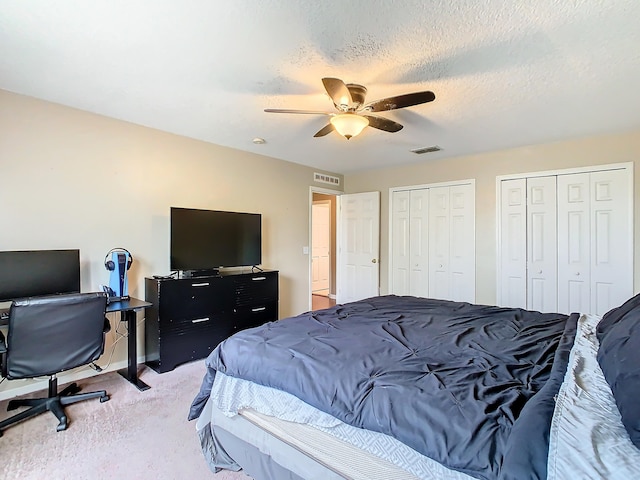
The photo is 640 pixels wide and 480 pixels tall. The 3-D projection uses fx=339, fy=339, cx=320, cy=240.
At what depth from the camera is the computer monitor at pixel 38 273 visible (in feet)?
8.45

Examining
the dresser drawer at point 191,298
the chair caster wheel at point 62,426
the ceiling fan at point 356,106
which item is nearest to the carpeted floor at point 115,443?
the chair caster wheel at point 62,426

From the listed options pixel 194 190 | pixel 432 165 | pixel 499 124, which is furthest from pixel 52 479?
pixel 432 165

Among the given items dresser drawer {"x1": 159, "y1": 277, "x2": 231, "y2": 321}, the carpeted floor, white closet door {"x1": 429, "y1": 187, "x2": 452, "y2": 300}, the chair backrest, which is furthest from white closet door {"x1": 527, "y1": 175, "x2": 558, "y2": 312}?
the chair backrest

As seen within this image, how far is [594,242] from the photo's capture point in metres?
3.83

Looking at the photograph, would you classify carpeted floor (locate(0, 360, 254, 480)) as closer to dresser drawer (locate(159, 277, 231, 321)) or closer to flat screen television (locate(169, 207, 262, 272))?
dresser drawer (locate(159, 277, 231, 321))

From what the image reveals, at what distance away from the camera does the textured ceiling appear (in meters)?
1.75

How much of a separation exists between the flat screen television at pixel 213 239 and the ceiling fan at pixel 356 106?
1.76 metres

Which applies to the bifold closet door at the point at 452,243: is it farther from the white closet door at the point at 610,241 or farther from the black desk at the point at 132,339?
the black desk at the point at 132,339

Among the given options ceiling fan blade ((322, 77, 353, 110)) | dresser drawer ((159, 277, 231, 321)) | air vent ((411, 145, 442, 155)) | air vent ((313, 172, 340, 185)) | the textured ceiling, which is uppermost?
air vent ((411, 145, 442, 155))

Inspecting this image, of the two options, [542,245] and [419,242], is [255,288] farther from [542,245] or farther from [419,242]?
[542,245]

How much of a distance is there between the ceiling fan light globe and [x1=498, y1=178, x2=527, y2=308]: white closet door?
2.73 metres

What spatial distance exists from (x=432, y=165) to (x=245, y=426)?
4.38 metres

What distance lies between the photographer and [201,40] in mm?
1996

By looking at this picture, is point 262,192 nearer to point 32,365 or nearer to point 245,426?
point 32,365
